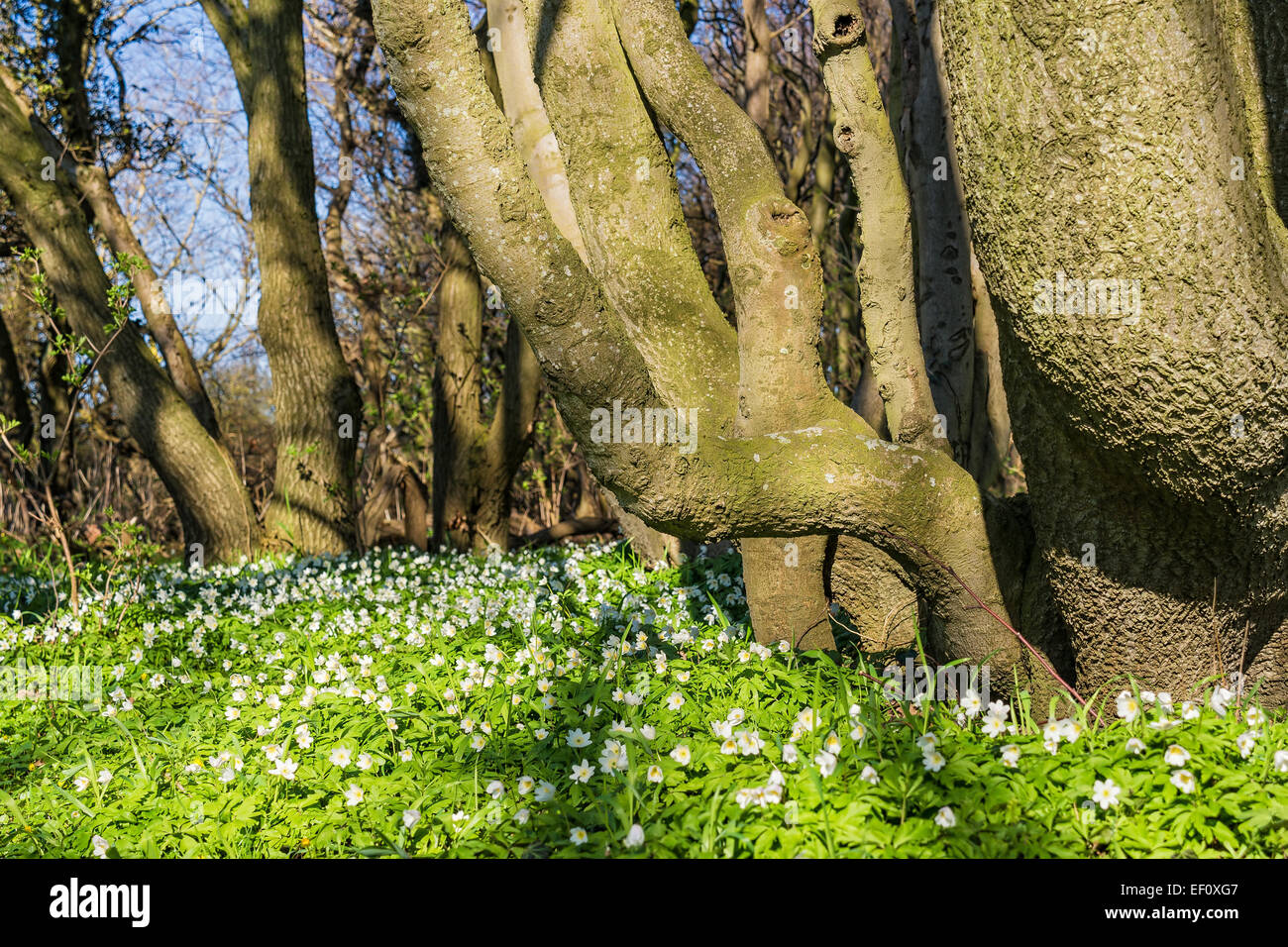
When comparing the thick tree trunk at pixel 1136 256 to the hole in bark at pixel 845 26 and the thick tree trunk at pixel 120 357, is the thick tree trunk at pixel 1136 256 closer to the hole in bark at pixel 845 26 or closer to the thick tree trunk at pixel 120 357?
the hole in bark at pixel 845 26

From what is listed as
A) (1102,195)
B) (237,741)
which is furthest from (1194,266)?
(237,741)

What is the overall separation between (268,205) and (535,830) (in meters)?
6.19

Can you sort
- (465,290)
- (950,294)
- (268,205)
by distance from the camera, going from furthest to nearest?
(465,290), (268,205), (950,294)

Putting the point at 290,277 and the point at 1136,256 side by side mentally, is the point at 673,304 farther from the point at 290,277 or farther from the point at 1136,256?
the point at 290,277

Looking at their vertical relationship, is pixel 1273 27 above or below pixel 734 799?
above

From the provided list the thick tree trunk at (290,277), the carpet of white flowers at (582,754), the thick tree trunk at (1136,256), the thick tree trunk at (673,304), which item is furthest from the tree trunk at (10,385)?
the thick tree trunk at (1136,256)

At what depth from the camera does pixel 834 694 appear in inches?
125

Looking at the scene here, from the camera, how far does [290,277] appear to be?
733 cm

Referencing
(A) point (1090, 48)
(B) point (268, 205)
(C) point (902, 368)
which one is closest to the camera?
(A) point (1090, 48)

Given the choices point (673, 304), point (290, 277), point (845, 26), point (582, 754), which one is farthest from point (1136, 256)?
point (290, 277)

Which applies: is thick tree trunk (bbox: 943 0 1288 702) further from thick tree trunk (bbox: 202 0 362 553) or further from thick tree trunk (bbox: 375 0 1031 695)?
thick tree trunk (bbox: 202 0 362 553)

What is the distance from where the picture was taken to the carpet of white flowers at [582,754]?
232 centimetres

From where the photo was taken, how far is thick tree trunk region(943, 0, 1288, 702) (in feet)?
7.29
